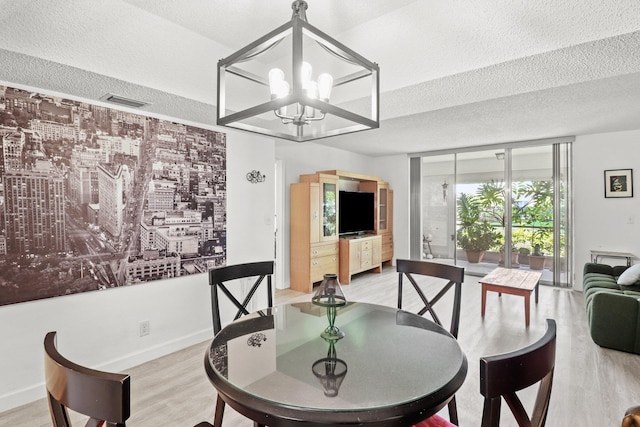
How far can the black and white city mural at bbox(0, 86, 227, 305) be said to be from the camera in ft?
7.25

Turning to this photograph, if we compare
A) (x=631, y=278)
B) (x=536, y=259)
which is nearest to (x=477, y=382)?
(x=631, y=278)

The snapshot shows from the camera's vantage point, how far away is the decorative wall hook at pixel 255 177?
3688 millimetres

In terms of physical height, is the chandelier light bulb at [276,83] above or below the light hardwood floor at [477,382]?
above

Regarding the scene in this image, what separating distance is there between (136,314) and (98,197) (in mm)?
1016

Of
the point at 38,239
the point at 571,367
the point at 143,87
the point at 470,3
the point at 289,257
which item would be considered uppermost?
the point at 470,3

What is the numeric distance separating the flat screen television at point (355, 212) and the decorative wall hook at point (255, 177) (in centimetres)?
219

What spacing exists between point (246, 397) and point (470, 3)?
2.27 m

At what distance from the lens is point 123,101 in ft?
8.32

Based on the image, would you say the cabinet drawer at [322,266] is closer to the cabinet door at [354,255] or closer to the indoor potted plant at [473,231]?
the cabinet door at [354,255]

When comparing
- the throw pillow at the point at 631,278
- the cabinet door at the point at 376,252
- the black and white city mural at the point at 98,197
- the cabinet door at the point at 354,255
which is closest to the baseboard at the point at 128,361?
the black and white city mural at the point at 98,197

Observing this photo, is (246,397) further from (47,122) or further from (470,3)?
(47,122)

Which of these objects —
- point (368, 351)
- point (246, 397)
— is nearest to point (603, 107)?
point (368, 351)

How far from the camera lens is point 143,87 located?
230 centimetres

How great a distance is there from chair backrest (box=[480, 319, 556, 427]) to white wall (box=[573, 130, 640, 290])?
532 cm
